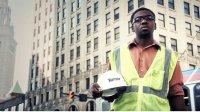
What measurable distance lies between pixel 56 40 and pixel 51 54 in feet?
6.52

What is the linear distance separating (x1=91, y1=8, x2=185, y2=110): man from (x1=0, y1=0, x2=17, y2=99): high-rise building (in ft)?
493

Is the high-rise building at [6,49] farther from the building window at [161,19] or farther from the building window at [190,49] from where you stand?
the building window at [190,49]

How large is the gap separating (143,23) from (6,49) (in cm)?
15601

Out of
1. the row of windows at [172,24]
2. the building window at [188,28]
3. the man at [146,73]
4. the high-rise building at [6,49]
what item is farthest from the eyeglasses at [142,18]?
the high-rise building at [6,49]

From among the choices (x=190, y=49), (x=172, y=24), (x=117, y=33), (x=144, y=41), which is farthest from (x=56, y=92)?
(x=144, y=41)

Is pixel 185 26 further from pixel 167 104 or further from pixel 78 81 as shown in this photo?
pixel 167 104

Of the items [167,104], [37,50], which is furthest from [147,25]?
[37,50]

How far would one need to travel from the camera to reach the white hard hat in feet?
8.24

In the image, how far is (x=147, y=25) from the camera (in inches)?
108

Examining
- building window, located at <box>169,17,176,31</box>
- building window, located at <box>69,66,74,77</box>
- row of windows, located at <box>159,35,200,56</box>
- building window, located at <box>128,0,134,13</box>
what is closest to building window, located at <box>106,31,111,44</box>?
building window, located at <box>128,0,134,13</box>

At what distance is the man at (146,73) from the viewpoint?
2.52m

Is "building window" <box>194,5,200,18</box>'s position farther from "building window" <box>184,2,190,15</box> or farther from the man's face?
the man's face

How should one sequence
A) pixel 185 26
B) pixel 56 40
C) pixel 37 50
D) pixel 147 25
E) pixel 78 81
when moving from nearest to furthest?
1. pixel 147 25
2. pixel 185 26
3. pixel 78 81
4. pixel 56 40
5. pixel 37 50

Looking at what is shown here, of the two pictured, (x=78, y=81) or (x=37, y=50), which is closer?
(x=78, y=81)
